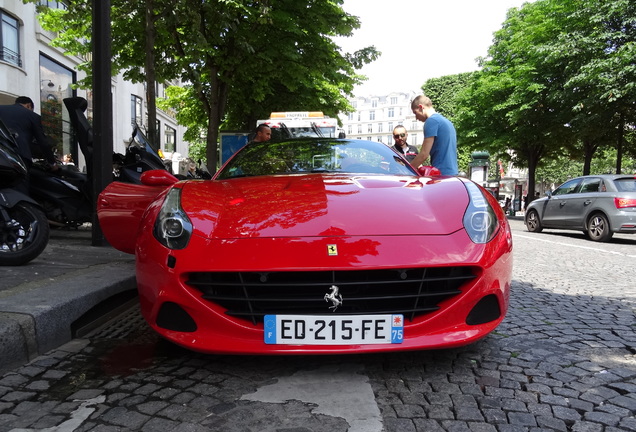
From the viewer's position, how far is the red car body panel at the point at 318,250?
2.18 meters

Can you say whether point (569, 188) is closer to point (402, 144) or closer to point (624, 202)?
point (624, 202)

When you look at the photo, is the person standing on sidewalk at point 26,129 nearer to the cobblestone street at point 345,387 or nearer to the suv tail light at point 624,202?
the cobblestone street at point 345,387

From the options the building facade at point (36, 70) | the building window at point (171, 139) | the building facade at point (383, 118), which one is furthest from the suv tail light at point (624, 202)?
the building facade at point (383, 118)

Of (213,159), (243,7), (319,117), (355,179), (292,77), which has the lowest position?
(355,179)

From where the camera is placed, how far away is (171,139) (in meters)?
41.5

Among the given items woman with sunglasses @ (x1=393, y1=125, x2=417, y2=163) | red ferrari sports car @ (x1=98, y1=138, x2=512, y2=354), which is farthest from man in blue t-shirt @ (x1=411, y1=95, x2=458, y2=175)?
red ferrari sports car @ (x1=98, y1=138, x2=512, y2=354)

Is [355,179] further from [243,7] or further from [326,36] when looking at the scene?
[326,36]

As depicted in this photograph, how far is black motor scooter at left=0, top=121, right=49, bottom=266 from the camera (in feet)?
13.5

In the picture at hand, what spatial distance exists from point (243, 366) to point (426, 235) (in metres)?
1.12

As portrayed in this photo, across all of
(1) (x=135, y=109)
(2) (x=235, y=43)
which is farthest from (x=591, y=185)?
(1) (x=135, y=109)

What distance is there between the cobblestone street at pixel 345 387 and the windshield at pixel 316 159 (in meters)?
1.36

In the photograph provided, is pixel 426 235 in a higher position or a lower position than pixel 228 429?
higher

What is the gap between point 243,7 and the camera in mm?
10219

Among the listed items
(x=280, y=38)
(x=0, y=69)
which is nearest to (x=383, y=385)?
(x=280, y=38)
